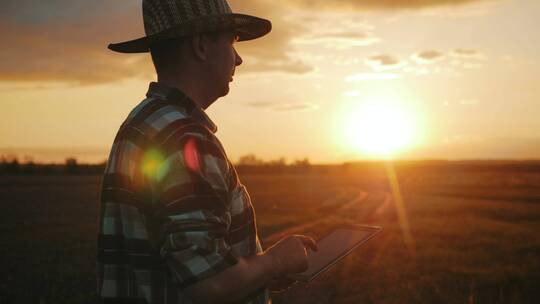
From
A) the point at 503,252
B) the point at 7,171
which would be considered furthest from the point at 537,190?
the point at 7,171

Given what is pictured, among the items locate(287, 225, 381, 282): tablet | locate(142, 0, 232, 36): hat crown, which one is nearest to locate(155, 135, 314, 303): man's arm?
locate(142, 0, 232, 36): hat crown

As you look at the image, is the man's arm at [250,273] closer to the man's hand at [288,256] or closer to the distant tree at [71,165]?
the man's hand at [288,256]

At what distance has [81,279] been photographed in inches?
455

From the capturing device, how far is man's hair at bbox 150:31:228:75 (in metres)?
2.40

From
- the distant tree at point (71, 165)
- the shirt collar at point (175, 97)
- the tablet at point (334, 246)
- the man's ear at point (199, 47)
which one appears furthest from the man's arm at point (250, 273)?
the distant tree at point (71, 165)

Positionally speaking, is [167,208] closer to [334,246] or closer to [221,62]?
[221,62]

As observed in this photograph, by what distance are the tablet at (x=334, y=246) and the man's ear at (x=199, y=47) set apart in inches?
46.6

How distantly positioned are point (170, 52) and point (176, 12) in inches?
6.9

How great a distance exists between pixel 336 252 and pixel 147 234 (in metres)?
1.15

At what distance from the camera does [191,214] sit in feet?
6.61

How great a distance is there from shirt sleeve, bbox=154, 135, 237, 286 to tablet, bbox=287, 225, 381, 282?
2.66ft

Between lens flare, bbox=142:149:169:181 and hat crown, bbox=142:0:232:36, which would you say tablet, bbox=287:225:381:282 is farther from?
hat crown, bbox=142:0:232:36

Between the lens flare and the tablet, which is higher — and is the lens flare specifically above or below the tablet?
above

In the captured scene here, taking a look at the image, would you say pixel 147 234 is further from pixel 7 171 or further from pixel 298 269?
pixel 7 171
